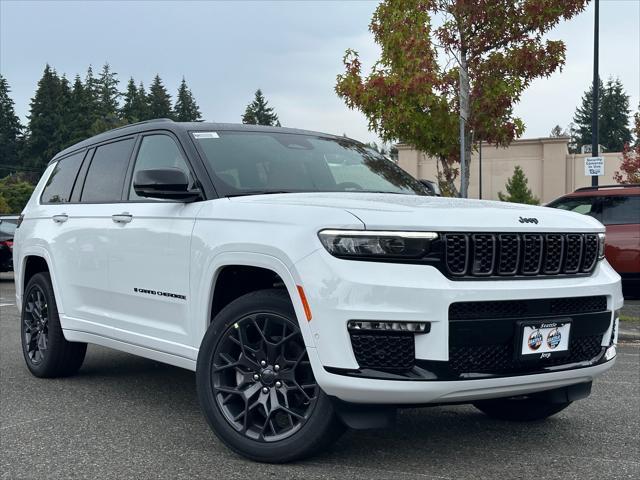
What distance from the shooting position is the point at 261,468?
390 centimetres

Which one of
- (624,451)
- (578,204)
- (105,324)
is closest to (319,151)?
(105,324)

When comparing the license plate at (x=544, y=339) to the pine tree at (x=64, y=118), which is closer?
the license plate at (x=544, y=339)

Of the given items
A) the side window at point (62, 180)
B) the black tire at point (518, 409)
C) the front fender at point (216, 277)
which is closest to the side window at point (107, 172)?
the side window at point (62, 180)

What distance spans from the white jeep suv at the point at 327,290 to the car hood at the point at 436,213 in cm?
1

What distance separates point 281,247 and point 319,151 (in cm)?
162

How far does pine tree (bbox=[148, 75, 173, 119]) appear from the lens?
11904 centimetres

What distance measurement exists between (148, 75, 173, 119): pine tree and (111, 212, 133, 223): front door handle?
115 metres

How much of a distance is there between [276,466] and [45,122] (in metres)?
101

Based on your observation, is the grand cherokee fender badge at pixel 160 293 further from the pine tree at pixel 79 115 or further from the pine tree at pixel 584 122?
the pine tree at pixel 584 122

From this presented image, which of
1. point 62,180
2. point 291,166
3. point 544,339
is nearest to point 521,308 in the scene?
point 544,339

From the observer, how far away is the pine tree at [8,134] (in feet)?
340

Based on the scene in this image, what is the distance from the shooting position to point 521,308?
12.3 feet

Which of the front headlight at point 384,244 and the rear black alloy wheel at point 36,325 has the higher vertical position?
the front headlight at point 384,244

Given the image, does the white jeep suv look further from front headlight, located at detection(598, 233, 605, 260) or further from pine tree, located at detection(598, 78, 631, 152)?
pine tree, located at detection(598, 78, 631, 152)
